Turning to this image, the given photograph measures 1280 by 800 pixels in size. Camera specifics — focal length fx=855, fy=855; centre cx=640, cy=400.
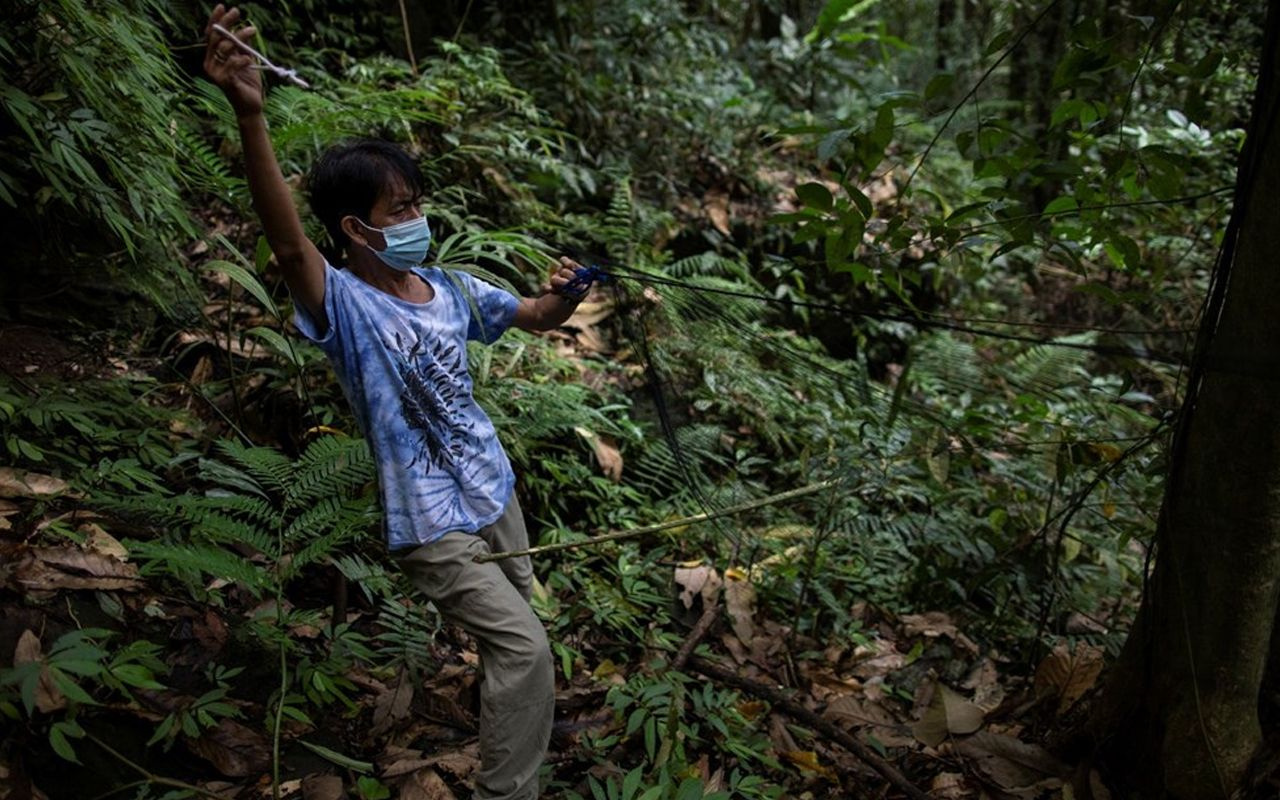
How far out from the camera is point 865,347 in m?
6.21

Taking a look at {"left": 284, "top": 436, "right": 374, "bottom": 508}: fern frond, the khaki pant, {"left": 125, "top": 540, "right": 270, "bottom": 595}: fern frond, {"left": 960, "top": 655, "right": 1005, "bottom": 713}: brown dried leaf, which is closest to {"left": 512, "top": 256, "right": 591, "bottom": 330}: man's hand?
{"left": 284, "top": 436, "right": 374, "bottom": 508}: fern frond

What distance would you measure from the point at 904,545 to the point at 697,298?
180 cm

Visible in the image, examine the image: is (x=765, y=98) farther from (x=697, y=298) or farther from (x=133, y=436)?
(x=133, y=436)

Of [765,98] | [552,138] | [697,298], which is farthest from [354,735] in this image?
[765,98]

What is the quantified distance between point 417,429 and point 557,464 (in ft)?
5.29

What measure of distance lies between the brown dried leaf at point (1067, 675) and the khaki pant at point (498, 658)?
1.56m

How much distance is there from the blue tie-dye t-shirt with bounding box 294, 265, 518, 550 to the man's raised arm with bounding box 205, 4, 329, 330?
0.20 feet

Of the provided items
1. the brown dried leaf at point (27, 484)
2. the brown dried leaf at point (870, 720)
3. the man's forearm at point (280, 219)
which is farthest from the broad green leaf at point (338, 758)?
the brown dried leaf at point (870, 720)

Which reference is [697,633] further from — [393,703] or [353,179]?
[353,179]

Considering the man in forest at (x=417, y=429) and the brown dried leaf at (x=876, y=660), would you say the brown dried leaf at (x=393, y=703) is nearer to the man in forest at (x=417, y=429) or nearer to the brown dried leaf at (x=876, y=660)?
the man in forest at (x=417, y=429)

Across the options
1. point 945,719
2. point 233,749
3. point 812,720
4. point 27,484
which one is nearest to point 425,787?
point 233,749

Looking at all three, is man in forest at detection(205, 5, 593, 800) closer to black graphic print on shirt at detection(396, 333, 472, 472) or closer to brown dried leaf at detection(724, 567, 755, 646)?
black graphic print on shirt at detection(396, 333, 472, 472)

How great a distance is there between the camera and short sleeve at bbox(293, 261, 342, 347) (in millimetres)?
2029

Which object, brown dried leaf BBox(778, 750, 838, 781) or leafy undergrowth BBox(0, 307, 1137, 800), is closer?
leafy undergrowth BBox(0, 307, 1137, 800)
